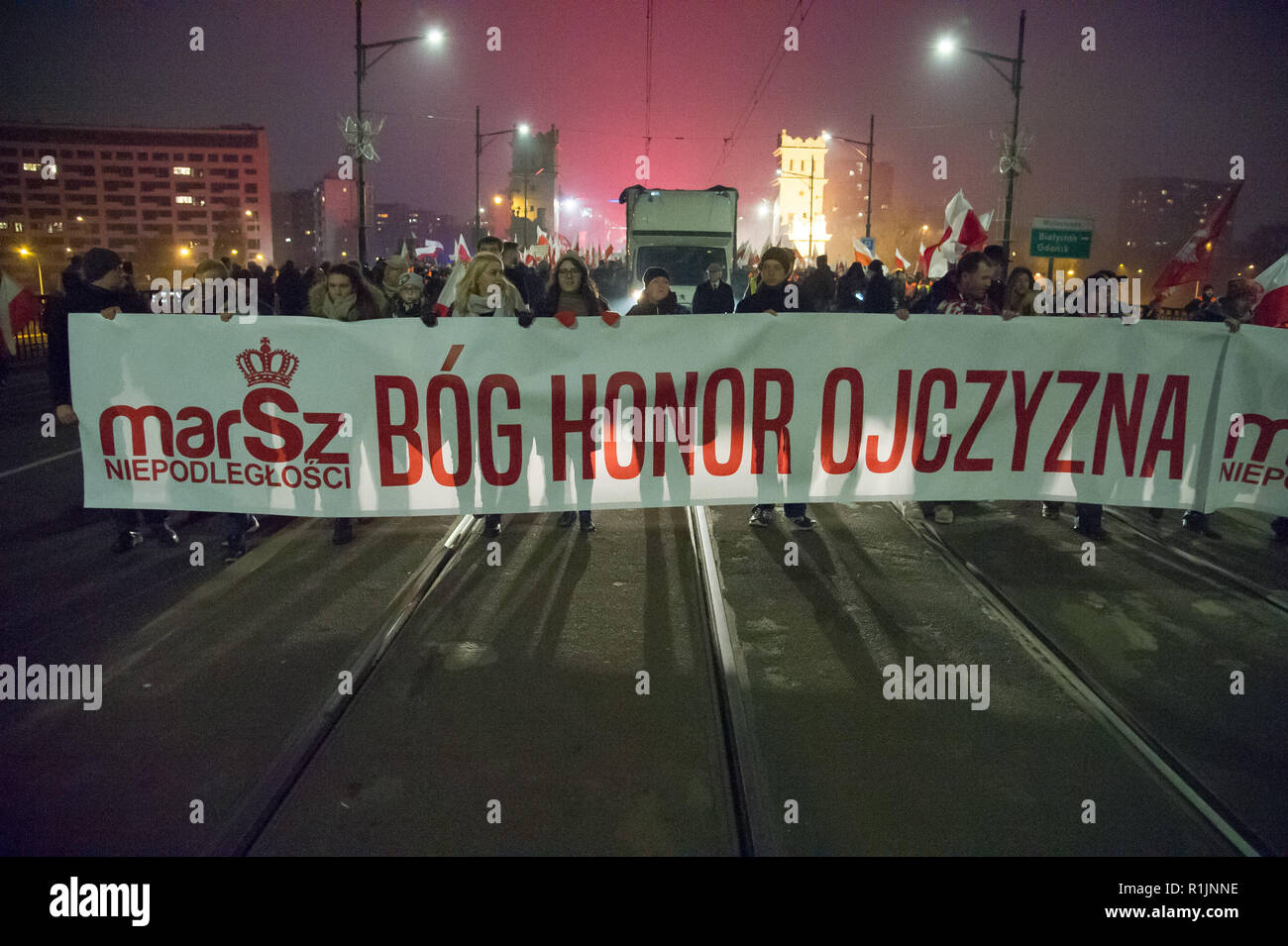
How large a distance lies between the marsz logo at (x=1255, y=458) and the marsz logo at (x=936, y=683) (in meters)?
2.74

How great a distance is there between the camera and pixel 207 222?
175 meters

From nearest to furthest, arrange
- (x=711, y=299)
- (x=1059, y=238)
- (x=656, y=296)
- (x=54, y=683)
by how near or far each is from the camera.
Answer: (x=54, y=683) < (x=656, y=296) < (x=711, y=299) < (x=1059, y=238)

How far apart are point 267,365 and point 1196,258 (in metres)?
11.5

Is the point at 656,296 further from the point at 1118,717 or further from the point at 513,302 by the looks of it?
the point at 1118,717

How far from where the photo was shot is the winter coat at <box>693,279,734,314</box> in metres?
8.47

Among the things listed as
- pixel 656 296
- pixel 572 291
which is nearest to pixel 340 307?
pixel 572 291

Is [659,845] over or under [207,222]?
under

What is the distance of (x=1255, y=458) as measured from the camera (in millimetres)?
5969

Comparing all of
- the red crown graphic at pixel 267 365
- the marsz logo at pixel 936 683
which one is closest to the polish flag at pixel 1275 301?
the marsz logo at pixel 936 683

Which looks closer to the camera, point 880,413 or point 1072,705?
point 1072,705
